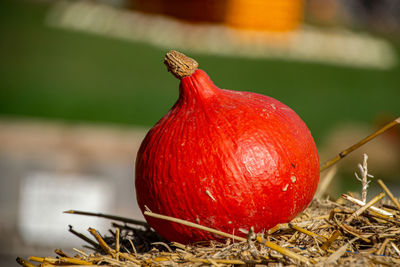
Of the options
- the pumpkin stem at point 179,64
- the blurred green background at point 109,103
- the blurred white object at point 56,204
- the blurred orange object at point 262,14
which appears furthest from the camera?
the blurred orange object at point 262,14

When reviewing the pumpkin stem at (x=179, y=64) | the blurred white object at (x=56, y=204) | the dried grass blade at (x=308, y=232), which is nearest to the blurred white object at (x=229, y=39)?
the blurred white object at (x=56, y=204)

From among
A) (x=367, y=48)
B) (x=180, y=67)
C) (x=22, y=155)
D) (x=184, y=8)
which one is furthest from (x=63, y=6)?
(x=180, y=67)

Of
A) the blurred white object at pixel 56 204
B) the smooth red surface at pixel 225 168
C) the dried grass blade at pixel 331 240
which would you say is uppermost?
the smooth red surface at pixel 225 168

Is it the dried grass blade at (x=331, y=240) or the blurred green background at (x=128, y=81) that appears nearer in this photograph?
the dried grass blade at (x=331, y=240)

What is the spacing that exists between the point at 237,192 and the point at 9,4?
542 inches

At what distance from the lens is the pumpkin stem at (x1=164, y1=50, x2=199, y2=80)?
183 centimetres

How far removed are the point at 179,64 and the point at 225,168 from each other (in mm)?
409

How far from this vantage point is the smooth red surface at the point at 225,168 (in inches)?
66.6

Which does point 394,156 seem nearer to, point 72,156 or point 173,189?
point 72,156

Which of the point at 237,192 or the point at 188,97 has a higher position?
the point at 188,97

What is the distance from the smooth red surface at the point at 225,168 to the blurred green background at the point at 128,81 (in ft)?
18.6

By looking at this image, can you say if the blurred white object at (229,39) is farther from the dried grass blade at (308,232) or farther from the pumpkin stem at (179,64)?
the dried grass blade at (308,232)

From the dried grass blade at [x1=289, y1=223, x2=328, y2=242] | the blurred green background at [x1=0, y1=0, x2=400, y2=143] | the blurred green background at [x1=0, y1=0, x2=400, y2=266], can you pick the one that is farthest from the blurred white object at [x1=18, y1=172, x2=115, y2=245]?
the dried grass blade at [x1=289, y1=223, x2=328, y2=242]

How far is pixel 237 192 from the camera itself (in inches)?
66.5
